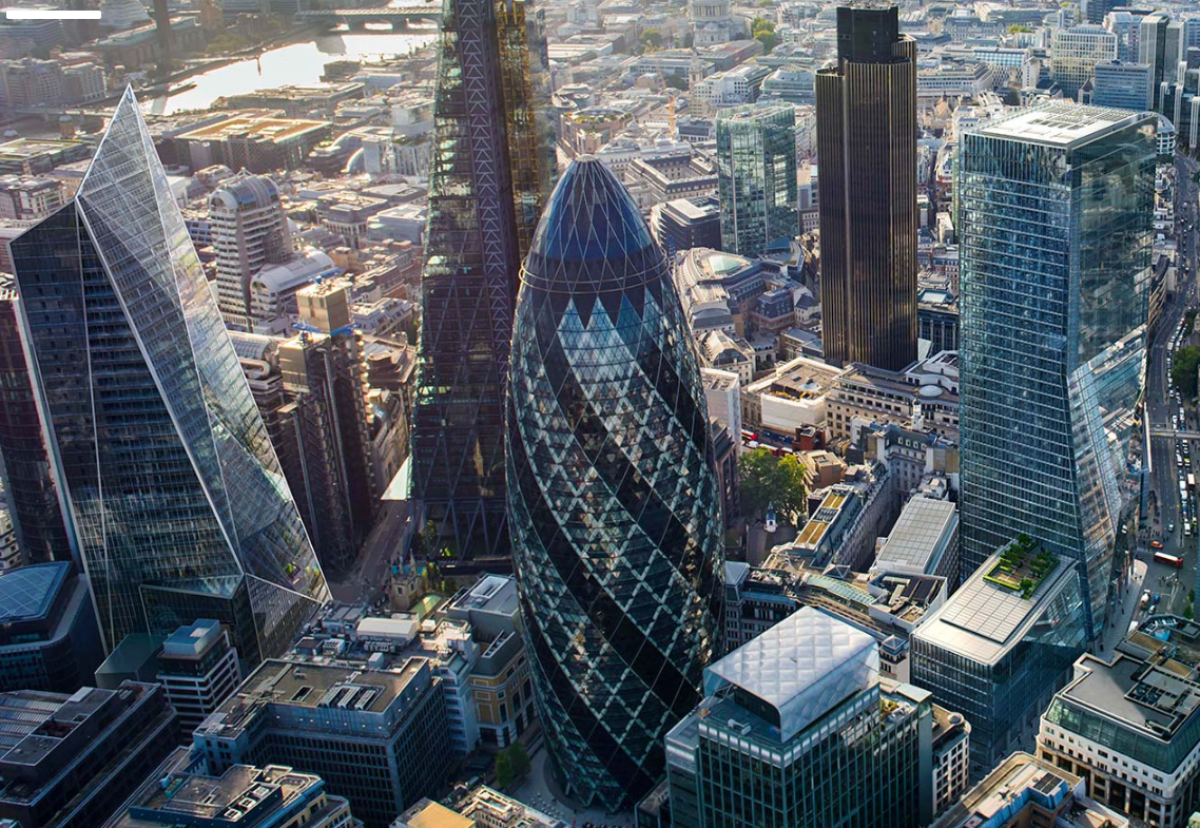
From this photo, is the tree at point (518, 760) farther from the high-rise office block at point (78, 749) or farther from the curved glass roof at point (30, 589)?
the curved glass roof at point (30, 589)

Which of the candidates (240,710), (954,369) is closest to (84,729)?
(240,710)

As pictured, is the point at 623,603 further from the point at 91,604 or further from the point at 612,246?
the point at 91,604

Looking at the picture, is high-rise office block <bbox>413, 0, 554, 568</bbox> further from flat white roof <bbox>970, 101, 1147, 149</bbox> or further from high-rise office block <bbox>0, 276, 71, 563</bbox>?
flat white roof <bbox>970, 101, 1147, 149</bbox>

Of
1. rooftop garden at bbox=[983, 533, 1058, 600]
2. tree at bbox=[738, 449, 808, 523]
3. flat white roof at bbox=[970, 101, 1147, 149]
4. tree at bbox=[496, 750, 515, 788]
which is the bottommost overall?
tree at bbox=[496, 750, 515, 788]

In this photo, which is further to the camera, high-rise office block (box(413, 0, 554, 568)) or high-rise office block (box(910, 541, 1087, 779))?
high-rise office block (box(413, 0, 554, 568))

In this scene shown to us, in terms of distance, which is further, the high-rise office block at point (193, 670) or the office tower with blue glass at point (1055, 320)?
the high-rise office block at point (193, 670)

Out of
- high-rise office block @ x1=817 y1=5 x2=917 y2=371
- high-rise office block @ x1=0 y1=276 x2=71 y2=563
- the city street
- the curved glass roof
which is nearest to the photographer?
the curved glass roof

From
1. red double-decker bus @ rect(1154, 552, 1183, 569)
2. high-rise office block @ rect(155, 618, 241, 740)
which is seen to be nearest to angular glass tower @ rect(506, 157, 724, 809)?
high-rise office block @ rect(155, 618, 241, 740)

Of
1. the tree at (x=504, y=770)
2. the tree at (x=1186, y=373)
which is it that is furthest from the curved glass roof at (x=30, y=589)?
the tree at (x=1186, y=373)
